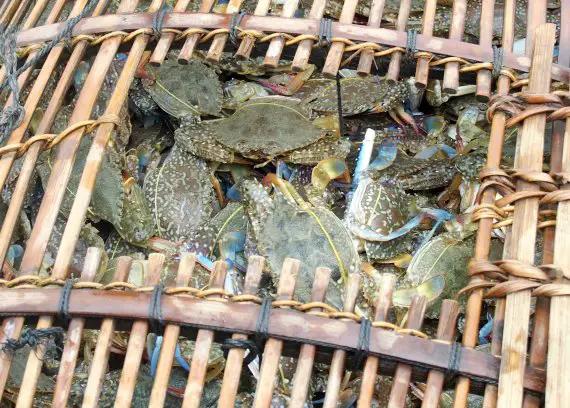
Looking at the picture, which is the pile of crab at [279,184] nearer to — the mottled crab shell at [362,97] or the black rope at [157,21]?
the mottled crab shell at [362,97]

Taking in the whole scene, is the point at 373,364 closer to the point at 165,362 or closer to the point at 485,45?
the point at 165,362

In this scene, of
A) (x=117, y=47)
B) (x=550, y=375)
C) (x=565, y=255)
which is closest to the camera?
(x=550, y=375)

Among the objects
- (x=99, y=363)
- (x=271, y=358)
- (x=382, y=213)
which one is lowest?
(x=99, y=363)

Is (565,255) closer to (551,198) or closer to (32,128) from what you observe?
(551,198)

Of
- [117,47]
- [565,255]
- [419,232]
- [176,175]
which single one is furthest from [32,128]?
[565,255]

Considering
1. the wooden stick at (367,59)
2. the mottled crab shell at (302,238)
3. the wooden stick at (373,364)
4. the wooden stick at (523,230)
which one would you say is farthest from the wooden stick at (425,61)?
the mottled crab shell at (302,238)

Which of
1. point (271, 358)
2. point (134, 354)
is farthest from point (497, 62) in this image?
point (134, 354)
